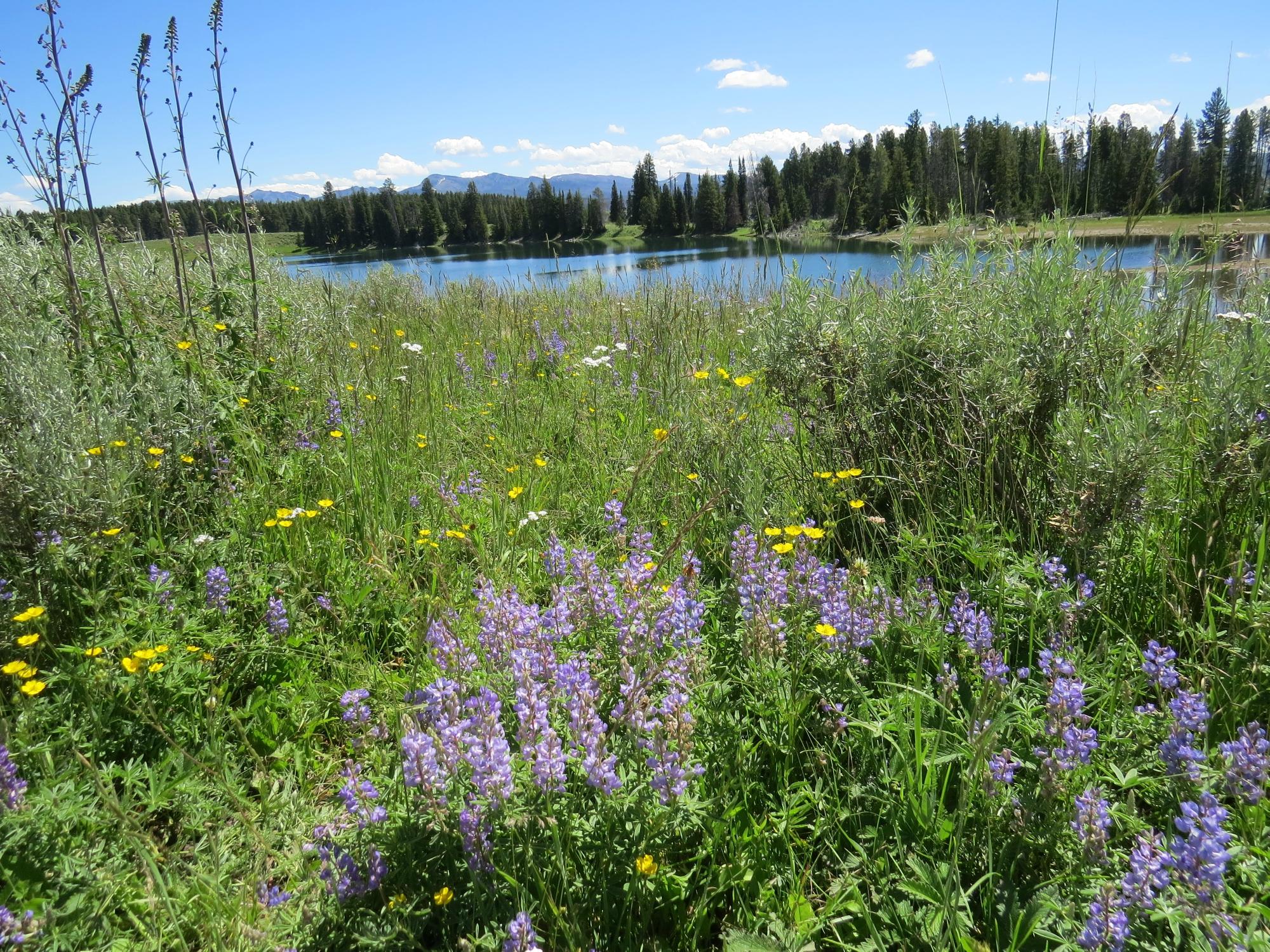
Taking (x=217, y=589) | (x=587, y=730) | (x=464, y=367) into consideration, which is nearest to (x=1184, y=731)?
(x=587, y=730)

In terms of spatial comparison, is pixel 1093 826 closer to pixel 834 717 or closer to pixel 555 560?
pixel 834 717

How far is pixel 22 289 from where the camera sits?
3.54 m

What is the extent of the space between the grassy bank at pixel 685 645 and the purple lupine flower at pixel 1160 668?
45 mm

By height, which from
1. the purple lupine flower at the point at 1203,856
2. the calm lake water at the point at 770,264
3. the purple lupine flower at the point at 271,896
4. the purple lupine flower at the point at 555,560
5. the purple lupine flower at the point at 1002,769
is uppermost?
the calm lake water at the point at 770,264

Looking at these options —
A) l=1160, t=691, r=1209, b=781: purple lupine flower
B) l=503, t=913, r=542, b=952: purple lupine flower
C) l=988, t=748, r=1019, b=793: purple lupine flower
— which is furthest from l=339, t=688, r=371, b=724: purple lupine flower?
l=1160, t=691, r=1209, b=781: purple lupine flower

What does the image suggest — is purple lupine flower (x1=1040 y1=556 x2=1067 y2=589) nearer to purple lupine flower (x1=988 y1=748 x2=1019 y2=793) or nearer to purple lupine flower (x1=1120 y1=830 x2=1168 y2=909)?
purple lupine flower (x1=988 y1=748 x2=1019 y2=793)

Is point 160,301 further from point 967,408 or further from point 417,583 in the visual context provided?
point 967,408

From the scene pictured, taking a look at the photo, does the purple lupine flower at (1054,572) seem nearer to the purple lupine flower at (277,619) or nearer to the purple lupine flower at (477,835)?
the purple lupine flower at (477,835)

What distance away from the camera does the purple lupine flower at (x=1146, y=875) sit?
3.63ft

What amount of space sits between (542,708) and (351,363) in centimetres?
360

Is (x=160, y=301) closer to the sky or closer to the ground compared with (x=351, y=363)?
closer to the sky

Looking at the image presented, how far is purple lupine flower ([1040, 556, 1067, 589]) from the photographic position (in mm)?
1834

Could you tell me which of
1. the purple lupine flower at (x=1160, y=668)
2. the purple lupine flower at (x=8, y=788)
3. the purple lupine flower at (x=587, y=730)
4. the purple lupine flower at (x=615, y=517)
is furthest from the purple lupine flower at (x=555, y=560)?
the purple lupine flower at (x=1160, y=668)

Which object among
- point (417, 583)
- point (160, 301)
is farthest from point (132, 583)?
point (160, 301)
